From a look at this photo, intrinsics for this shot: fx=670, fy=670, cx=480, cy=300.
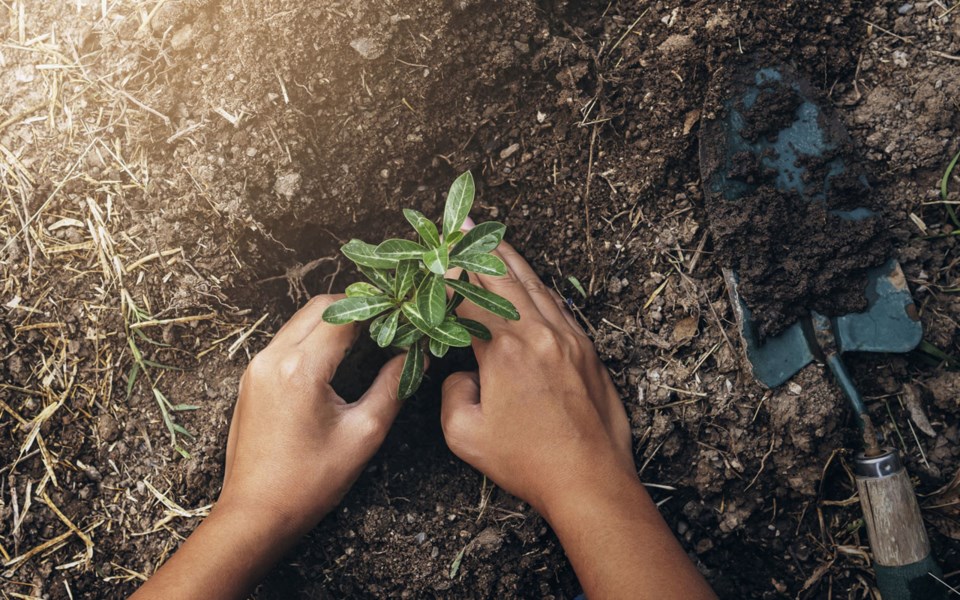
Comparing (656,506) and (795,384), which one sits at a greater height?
(795,384)

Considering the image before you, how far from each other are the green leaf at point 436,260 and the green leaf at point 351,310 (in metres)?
0.22

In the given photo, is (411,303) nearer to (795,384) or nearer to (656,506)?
(656,506)

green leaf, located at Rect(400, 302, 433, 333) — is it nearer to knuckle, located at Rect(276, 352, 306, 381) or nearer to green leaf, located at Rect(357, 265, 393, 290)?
green leaf, located at Rect(357, 265, 393, 290)

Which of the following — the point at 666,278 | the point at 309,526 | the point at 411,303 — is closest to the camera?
the point at 411,303

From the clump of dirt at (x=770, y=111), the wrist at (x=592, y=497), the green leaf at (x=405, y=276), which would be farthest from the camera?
the clump of dirt at (x=770, y=111)

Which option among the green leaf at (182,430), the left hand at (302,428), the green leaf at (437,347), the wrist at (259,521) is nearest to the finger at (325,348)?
the left hand at (302,428)

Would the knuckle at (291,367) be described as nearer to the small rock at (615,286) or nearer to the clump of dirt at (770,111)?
the small rock at (615,286)

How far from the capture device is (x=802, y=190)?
2.22m

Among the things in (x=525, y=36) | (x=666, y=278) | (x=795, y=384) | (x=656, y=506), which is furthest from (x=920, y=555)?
(x=525, y=36)

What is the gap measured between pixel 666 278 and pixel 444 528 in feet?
3.76

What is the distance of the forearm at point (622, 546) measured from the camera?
1.82 m

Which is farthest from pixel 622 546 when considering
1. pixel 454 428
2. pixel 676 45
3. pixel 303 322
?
pixel 676 45

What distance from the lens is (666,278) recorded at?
2.29 m

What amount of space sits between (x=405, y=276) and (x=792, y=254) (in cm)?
126
